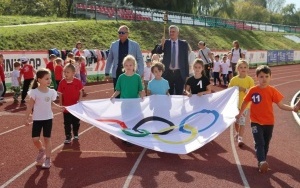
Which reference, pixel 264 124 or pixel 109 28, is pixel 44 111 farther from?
pixel 109 28

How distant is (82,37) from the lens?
31.0 m

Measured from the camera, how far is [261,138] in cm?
641

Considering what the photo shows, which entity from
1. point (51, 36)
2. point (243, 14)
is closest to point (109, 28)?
point (51, 36)

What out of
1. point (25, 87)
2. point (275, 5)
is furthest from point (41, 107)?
point (275, 5)

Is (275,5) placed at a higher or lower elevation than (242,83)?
higher

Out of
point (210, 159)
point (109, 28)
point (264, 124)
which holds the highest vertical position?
point (109, 28)

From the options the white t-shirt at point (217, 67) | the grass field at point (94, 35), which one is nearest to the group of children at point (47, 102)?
the white t-shirt at point (217, 67)

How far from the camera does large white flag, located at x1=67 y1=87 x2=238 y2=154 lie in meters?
7.22

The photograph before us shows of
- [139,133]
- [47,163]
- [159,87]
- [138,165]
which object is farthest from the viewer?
[159,87]

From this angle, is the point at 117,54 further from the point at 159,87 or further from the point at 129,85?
the point at 159,87

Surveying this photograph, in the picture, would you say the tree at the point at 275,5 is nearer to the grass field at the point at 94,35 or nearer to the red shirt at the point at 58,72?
the grass field at the point at 94,35

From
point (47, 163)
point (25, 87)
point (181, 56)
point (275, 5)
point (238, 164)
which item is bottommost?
point (238, 164)

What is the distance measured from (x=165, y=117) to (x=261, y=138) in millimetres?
2035

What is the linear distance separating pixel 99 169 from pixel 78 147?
1.58 m
